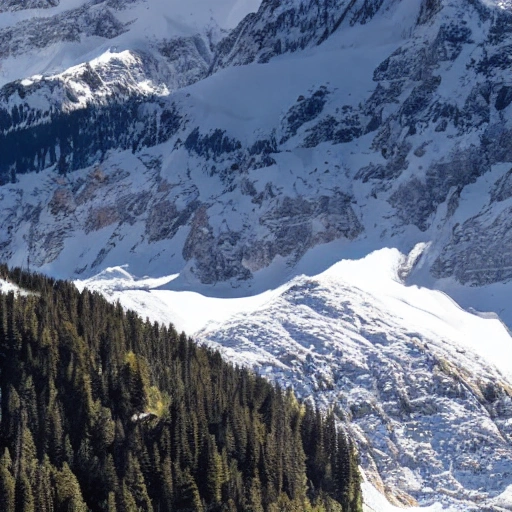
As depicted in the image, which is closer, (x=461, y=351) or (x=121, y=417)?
(x=121, y=417)

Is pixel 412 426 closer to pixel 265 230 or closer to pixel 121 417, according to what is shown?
pixel 121 417

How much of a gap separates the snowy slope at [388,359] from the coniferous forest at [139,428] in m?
11.0

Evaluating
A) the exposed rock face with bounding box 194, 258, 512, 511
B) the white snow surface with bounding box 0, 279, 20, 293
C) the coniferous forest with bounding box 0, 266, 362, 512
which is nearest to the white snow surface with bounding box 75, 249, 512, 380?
the exposed rock face with bounding box 194, 258, 512, 511

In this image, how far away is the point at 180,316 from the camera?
168750 millimetres

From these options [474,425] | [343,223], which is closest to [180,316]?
[343,223]

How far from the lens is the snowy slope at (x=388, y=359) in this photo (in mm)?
138625

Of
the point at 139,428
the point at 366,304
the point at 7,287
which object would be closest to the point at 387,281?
the point at 366,304

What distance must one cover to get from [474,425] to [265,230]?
53279 mm

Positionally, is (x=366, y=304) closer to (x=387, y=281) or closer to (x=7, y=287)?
(x=387, y=281)

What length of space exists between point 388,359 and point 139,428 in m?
42.6

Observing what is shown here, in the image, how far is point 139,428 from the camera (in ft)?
387

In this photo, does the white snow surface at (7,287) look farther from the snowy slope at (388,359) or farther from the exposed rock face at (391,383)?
the exposed rock face at (391,383)

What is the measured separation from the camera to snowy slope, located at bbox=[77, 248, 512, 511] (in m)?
139

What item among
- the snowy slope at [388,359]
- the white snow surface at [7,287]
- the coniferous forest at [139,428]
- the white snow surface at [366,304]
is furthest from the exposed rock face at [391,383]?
the white snow surface at [7,287]
